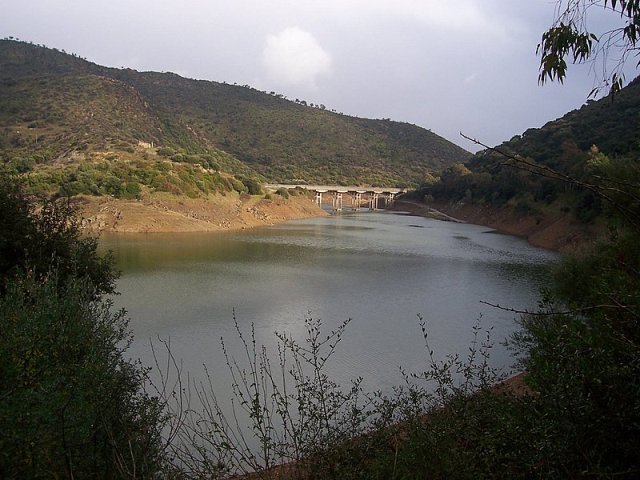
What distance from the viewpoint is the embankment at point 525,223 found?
103 ft

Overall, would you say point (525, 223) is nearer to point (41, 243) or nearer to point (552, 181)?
point (552, 181)

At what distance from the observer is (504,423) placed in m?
3.34

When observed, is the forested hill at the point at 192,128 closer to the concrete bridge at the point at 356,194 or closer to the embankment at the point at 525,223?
the concrete bridge at the point at 356,194

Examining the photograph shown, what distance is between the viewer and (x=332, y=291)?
711 inches

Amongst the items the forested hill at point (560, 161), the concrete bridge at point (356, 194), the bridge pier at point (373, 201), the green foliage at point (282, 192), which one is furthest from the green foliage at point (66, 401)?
the bridge pier at point (373, 201)

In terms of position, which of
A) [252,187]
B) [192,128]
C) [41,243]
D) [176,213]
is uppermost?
[192,128]

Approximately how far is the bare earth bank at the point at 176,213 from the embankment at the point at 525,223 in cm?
2048

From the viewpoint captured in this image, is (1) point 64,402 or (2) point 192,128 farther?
(2) point 192,128

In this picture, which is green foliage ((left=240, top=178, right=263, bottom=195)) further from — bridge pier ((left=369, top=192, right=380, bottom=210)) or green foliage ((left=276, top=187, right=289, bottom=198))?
bridge pier ((left=369, top=192, right=380, bottom=210))

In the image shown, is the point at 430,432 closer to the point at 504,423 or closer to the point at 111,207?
the point at 504,423

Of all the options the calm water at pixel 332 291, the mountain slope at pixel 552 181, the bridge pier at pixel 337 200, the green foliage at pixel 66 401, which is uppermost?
the mountain slope at pixel 552 181

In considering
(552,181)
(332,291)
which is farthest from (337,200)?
(332,291)

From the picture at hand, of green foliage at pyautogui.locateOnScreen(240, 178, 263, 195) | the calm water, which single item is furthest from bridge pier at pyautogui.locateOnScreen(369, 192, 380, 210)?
the calm water

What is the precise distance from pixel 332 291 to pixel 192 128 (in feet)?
230
